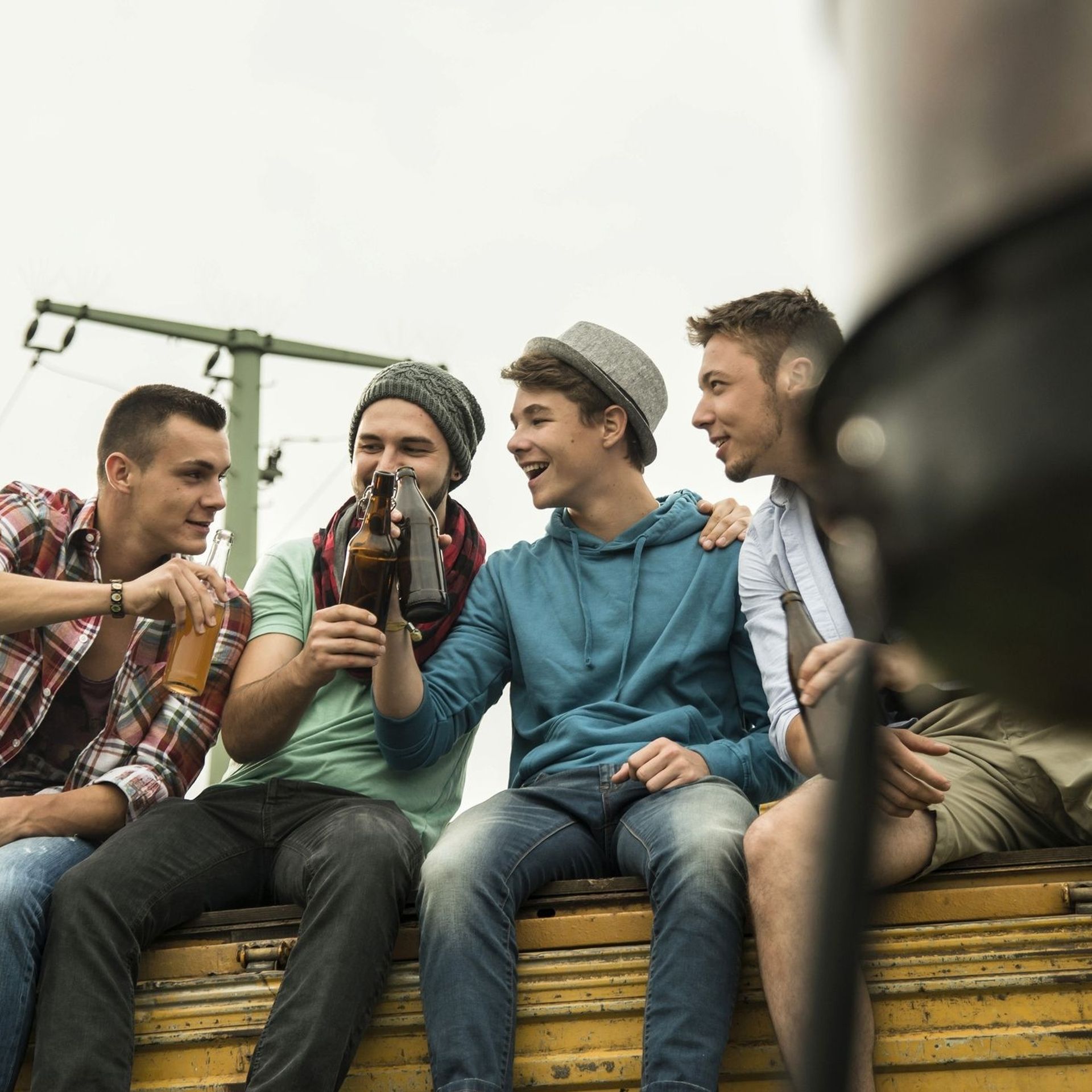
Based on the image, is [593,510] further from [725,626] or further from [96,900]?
[96,900]

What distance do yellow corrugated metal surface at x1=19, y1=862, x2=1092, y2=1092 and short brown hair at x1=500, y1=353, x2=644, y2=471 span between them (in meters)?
1.48

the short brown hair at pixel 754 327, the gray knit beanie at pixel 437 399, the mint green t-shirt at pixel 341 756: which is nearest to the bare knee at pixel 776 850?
the mint green t-shirt at pixel 341 756

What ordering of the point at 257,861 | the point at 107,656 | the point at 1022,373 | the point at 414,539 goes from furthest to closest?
the point at 107,656 < the point at 414,539 < the point at 257,861 < the point at 1022,373

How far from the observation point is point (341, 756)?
3002mm

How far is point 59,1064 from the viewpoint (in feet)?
7.39

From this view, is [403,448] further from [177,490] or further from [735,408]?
[735,408]

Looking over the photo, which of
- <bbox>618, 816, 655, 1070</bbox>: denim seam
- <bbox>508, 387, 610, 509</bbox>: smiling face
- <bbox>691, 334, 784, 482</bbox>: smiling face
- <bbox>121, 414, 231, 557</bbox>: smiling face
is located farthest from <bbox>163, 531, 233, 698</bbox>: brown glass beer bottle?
<bbox>691, 334, 784, 482</bbox>: smiling face

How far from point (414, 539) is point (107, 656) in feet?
3.02

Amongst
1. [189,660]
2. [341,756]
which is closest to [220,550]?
[189,660]

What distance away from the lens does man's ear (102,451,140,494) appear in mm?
3498

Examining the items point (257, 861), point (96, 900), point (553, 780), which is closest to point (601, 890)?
point (553, 780)

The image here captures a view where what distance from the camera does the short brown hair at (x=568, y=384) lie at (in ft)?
11.7

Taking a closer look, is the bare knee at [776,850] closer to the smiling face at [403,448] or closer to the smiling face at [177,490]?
the smiling face at [403,448]

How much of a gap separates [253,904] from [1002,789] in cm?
163
